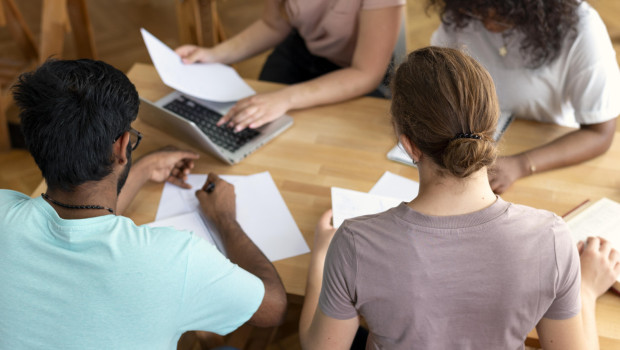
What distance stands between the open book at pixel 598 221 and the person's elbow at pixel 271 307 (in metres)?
0.60

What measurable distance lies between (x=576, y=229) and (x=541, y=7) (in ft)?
1.72

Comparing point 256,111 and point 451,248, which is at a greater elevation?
point 451,248

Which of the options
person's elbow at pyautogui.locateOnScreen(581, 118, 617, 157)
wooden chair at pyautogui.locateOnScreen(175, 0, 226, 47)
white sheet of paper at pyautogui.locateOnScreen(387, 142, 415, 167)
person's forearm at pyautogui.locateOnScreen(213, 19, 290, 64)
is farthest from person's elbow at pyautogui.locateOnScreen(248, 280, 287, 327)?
wooden chair at pyautogui.locateOnScreen(175, 0, 226, 47)

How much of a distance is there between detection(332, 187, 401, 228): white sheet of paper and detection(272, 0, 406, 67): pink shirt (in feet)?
1.93

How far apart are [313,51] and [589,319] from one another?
1231 millimetres

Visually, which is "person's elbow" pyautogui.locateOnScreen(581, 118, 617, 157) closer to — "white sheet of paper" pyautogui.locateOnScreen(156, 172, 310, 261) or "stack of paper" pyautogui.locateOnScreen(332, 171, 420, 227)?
"stack of paper" pyautogui.locateOnScreen(332, 171, 420, 227)

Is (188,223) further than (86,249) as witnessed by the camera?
Yes

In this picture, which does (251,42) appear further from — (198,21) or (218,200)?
(218,200)

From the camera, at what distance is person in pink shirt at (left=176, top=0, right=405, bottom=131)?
1.54 meters

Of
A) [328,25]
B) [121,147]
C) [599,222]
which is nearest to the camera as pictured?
[121,147]

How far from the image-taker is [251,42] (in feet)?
6.29


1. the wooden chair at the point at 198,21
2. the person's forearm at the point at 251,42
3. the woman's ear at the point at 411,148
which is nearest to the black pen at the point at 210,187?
the woman's ear at the point at 411,148

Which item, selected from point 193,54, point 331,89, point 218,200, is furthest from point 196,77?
point 218,200

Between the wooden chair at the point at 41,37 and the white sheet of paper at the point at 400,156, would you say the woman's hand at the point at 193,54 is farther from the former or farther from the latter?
the wooden chair at the point at 41,37
